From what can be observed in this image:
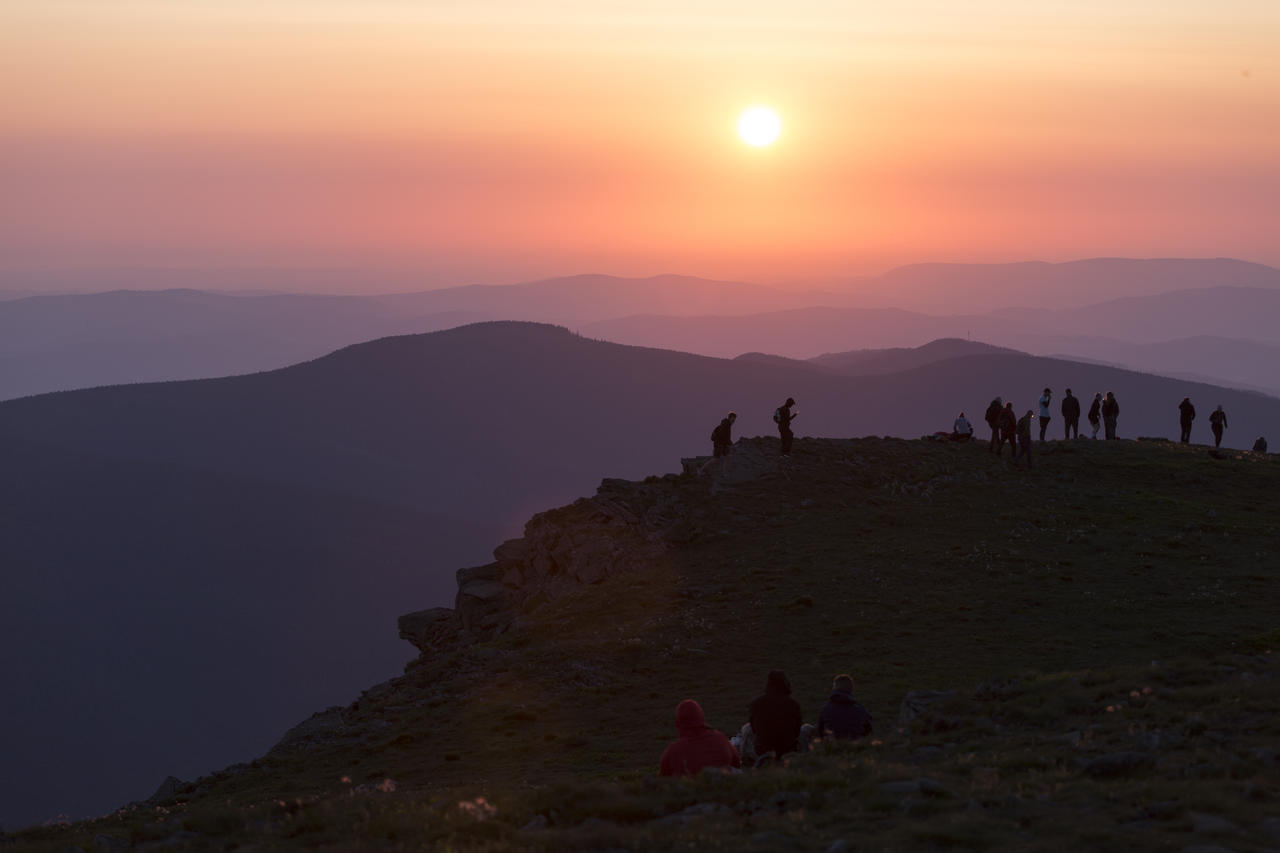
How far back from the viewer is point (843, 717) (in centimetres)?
1360

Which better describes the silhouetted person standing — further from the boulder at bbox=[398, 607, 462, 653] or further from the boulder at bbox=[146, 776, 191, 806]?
the boulder at bbox=[146, 776, 191, 806]

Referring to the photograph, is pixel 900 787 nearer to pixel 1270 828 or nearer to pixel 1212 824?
pixel 1212 824

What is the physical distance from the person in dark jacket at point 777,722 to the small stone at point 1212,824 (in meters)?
4.79

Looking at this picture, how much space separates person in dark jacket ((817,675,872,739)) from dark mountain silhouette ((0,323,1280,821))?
184ft

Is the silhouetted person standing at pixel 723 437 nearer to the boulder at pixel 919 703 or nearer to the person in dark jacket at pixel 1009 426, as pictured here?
the person in dark jacket at pixel 1009 426

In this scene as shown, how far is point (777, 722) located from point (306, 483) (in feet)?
372

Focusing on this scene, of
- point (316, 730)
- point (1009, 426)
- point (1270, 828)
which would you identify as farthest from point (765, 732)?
point (1009, 426)

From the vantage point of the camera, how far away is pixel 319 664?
79438mm

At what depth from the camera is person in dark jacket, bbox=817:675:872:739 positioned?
1353 cm

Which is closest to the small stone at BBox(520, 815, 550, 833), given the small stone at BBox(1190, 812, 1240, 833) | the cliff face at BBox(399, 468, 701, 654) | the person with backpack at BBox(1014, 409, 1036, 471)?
the small stone at BBox(1190, 812, 1240, 833)

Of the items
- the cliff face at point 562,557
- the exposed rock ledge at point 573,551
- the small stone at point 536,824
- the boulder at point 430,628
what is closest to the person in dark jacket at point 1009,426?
the exposed rock ledge at point 573,551

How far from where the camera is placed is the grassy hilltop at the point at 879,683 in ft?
32.7

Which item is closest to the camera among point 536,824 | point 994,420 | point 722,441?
point 536,824

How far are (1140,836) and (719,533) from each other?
2250 cm
